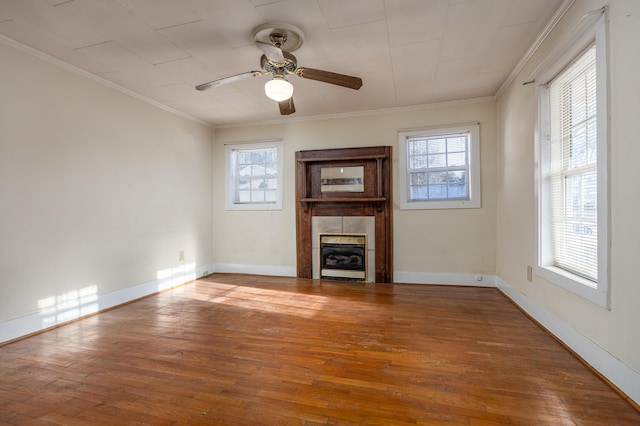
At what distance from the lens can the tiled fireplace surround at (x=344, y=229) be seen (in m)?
4.56

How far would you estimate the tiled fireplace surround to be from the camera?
456 centimetres

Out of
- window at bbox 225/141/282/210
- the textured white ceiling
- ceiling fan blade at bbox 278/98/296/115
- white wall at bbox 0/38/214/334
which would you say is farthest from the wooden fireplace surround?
white wall at bbox 0/38/214/334

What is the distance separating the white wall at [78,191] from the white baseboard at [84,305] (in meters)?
0.01

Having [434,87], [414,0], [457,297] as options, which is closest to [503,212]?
[457,297]

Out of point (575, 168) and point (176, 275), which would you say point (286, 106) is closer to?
point (575, 168)

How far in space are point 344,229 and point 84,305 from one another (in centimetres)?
335

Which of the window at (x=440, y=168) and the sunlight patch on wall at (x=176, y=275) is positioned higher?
the window at (x=440, y=168)

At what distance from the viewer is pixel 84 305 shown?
3.15 m

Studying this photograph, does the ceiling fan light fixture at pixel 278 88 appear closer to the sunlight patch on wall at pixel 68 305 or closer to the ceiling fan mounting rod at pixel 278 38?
the ceiling fan mounting rod at pixel 278 38

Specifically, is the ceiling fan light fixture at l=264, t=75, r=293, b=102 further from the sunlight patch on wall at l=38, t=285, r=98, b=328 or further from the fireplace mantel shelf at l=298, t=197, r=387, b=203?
the sunlight patch on wall at l=38, t=285, r=98, b=328

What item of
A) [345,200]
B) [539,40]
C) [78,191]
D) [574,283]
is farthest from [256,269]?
[539,40]

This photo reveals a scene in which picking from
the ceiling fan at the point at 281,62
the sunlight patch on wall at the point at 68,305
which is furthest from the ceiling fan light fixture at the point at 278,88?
the sunlight patch on wall at the point at 68,305

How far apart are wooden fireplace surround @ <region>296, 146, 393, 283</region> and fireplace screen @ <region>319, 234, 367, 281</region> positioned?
0.67 ft

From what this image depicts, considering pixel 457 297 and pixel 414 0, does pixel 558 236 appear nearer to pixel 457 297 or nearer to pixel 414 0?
pixel 457 297
